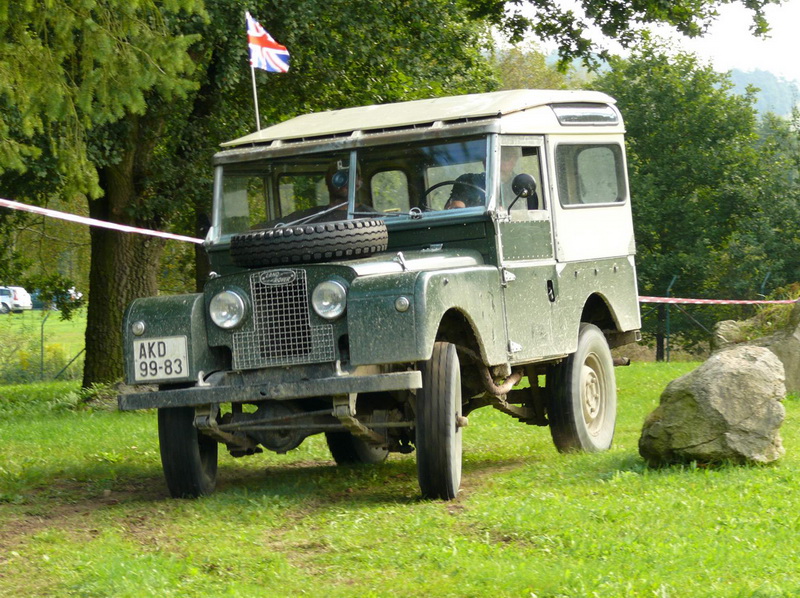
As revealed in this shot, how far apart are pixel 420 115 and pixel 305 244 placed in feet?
5.73

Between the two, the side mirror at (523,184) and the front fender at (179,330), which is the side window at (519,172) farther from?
the front fender at (179,330)

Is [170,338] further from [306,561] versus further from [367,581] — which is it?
[367,581]

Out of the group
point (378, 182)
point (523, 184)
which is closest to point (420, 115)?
point (378, 182)

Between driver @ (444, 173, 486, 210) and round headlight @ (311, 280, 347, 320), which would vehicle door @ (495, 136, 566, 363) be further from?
round headlight @ (311, 280, 347, 320)

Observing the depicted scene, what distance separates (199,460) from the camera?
26.7 ft

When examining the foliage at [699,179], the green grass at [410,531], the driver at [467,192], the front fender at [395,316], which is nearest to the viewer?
the green grass at [410,531]

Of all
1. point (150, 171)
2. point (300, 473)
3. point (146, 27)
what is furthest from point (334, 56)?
point (300, 473)

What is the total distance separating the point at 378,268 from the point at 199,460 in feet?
6.09

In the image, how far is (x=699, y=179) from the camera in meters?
37.5

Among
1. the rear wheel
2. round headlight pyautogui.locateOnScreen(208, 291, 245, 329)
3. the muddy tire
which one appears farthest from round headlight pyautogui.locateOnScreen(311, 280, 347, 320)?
the rear wheel

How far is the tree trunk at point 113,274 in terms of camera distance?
16.1 meters

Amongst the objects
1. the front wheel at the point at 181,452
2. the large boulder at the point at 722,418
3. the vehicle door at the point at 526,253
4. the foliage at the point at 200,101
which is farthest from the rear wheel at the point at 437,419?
the foliage at the point at 200,101

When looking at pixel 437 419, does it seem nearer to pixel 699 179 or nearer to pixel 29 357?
pixel 29 357

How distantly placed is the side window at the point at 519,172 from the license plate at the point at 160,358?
2509 millimetres
